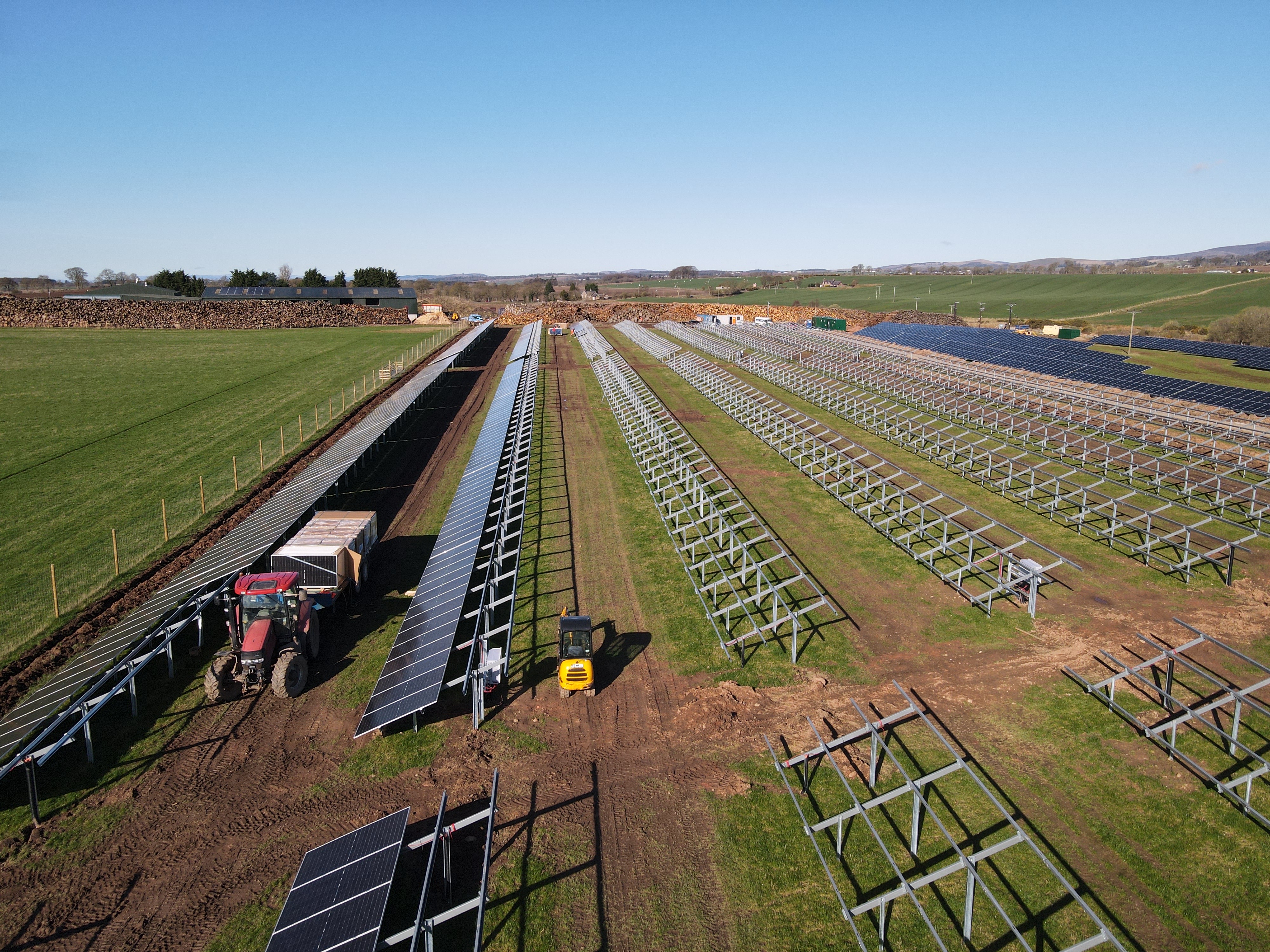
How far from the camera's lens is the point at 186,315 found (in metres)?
107

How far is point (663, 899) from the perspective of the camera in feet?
37.2

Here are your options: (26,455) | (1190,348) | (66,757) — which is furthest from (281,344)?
(1190,348)

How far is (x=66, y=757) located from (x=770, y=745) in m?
14.0

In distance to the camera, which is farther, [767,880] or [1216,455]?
[1216,455]

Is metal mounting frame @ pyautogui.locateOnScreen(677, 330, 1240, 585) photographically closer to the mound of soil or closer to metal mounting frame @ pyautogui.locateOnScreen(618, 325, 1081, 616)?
metal mounting frame @ pyautogui.locateOnScreen(618, 325, 1081, 616)

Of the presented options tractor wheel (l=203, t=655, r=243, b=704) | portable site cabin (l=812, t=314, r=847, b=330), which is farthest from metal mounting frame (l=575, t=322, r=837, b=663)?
portable site cabin (l=812, t=314, r=847, b=330)

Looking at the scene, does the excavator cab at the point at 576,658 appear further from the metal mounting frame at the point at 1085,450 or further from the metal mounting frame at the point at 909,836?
the metal mounting frame at the point at 1085,450

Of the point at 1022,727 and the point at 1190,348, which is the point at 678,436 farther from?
the point at 1190,348

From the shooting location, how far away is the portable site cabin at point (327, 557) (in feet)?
64.8

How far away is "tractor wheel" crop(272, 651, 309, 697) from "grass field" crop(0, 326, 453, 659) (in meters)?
7.82

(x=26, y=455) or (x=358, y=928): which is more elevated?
(x=26, y=455)

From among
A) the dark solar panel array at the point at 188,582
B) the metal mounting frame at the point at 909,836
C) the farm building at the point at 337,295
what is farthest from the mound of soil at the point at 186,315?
the metal mounting frame at the point at 909,836

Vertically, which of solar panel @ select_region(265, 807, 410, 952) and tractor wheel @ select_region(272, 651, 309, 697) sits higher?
tractor wheel @ select_region(272, 651, 309, 697)

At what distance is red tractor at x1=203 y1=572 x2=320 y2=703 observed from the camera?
16.4m
